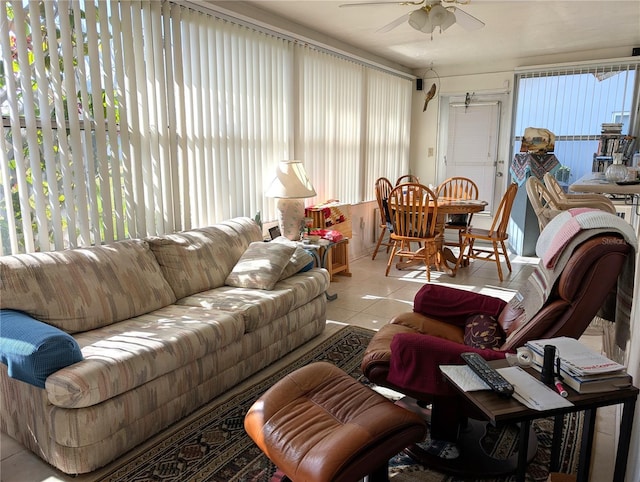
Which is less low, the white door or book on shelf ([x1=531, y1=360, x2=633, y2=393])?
the white door

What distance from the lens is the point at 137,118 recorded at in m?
3.05

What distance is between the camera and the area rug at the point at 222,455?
193cm

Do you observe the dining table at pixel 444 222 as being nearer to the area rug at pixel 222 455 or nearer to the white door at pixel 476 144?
the white door at pixel 476 144

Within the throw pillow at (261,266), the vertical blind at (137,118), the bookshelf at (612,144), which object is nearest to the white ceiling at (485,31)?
the vertical blind at (137,118)

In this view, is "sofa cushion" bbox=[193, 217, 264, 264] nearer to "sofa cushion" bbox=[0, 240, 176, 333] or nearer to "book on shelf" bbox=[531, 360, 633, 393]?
"sofa cushion" bbox=[0, 240, 176, 333]

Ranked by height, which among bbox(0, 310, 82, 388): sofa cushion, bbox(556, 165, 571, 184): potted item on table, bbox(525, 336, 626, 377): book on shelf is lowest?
bbox(0, 310, 82, 388): sofa cushion

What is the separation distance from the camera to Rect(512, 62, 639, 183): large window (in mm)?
5703

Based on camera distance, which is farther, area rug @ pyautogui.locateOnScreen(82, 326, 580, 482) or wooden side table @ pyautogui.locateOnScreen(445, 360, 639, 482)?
area rug @ pyautogui.locateOnScreen(82, 326, 580, 482)

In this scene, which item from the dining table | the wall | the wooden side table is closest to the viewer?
the wooden side table

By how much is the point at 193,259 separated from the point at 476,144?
5235 millimetres

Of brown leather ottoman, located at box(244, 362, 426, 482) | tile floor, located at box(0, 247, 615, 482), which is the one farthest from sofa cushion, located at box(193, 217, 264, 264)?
brown leather ottoman, located at box(244, 362, 426, 482)

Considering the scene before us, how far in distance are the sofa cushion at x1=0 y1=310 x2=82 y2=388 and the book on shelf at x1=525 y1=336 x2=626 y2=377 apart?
1.82 metres

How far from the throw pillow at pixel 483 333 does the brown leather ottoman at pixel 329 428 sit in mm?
705

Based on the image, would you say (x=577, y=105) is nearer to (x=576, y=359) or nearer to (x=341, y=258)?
(x=341, y=258)
